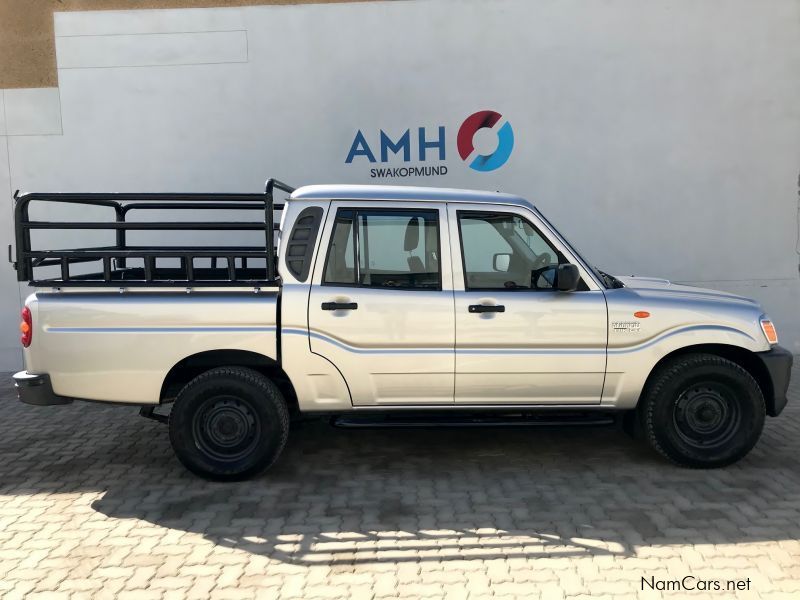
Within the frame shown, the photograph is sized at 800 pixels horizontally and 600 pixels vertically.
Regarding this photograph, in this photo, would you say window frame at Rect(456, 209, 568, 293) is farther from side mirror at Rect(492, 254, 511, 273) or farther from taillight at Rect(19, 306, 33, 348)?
taillight at Rect(19, 306, 33, 348)

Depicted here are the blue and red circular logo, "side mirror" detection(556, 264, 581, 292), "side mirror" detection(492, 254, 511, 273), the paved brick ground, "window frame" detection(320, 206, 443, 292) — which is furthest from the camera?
the blue and red circular logo

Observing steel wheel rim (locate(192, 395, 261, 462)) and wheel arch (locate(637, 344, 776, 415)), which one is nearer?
steel wheel rim (locate(192, 395, 261, 462))

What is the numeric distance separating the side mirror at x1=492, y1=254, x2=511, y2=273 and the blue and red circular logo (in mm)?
3851

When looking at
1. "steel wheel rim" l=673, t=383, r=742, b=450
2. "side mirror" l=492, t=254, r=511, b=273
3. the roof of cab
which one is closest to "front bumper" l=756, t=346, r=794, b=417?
"steel wheel rim" l=673, t=383, r=742, b=450

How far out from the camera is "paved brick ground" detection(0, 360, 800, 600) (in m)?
3.26

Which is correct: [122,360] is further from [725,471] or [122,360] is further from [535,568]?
[725,471]

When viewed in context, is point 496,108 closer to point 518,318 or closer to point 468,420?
point 518,318

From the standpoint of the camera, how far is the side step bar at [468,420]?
4.48m

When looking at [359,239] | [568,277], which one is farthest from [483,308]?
[359,239]

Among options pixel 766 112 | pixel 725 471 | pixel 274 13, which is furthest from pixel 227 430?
pixel 766 112

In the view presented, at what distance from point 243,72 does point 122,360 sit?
15.8ft

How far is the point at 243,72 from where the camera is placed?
805 cm

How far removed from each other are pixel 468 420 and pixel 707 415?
162cm

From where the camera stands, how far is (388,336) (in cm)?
439
